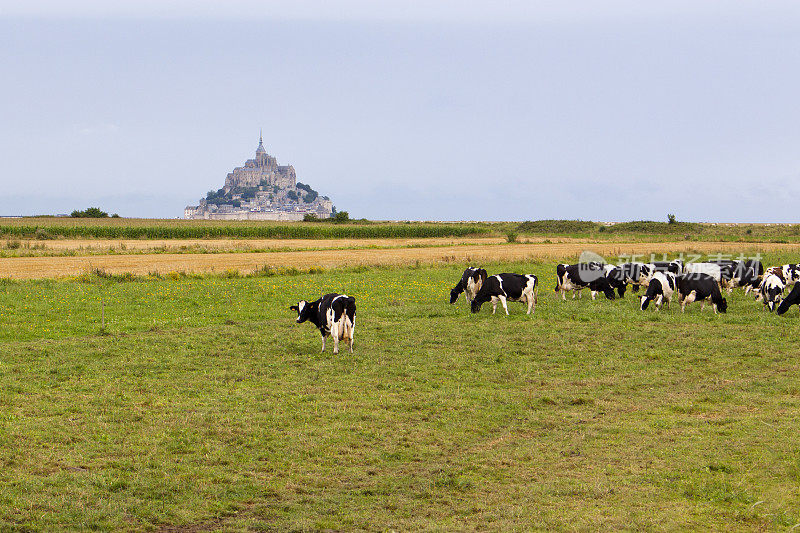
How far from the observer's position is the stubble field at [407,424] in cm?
855

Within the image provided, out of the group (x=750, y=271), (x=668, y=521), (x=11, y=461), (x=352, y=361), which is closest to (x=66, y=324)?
(x=352, y=361)

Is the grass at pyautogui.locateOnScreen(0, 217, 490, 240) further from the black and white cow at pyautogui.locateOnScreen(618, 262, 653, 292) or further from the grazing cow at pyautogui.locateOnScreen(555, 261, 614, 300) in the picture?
the grazing cow at pyautogui.locateOnScreen(555, 261, 614, 300)

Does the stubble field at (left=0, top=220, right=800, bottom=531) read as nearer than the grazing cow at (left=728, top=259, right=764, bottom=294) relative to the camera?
Yes

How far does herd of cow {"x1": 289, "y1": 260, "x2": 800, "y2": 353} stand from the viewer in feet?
58.9

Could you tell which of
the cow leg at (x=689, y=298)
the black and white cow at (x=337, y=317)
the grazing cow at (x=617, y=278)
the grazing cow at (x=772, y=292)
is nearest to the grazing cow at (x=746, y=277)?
the grazing cow at (x=617, y=278)

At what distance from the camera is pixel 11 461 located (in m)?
10.1

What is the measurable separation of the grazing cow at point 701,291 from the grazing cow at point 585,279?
4.39m

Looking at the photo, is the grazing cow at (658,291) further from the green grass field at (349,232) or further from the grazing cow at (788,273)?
the green grass field at (349,232)

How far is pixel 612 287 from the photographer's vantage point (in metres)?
30.5

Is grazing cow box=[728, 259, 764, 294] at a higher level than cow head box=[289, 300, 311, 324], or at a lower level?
higher

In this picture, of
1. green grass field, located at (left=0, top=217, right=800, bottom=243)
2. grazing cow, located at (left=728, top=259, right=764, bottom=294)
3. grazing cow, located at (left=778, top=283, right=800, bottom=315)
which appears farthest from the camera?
green grass field, located at (left=0, top=217, right=800, bottom=243)

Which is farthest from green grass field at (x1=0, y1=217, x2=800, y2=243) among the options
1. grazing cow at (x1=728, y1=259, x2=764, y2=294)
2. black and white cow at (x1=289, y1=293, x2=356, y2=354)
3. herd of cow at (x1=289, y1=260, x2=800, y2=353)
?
black and white cow at (x1=289, y1=293, x2=356, y2=354)

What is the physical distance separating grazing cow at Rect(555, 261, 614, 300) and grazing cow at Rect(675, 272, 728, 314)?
4387mm

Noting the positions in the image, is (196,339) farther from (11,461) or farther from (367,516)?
(367,516)
